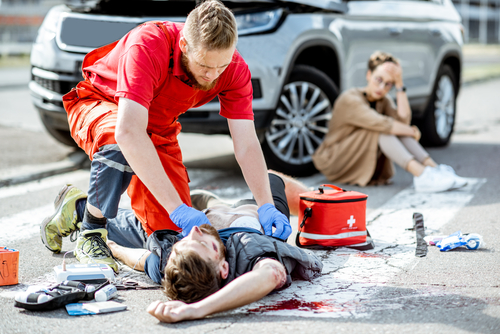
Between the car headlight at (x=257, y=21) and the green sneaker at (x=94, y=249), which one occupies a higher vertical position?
the car headlight at (x=257, y=21)

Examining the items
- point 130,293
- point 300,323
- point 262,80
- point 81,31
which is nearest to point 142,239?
point 130,293

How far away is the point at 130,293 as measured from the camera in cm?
320

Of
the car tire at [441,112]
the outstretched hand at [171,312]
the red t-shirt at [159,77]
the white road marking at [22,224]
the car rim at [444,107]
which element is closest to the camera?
the outstretched hand at [171,312]

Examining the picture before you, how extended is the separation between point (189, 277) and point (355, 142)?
10.9ft

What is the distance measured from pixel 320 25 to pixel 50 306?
3815 mm

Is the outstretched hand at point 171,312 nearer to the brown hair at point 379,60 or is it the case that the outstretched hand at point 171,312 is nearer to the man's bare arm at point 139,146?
the man's bare arm at point 139,146

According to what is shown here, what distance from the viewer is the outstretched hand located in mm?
2738

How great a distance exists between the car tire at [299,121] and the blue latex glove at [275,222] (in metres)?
2.13

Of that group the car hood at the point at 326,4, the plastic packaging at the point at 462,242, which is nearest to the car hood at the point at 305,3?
the car hood at the point at 326,4

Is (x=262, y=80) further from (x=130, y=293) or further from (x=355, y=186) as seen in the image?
(x=130, y=293)

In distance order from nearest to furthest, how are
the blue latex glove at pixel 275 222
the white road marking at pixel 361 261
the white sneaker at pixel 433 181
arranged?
the white road marking at pixel 361 261 → the blue latex glove at pixel 275 222 → the white sneaker at pixel 433 181

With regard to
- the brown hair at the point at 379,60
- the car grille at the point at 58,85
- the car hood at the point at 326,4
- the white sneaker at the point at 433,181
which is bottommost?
the white sneaker at the point at 433,181

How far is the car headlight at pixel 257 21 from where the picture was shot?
5449 millimetres

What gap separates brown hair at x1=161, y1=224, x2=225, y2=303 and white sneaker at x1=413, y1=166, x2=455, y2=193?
3.00 m
